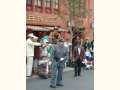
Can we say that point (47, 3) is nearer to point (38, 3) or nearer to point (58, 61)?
point (38, 3)

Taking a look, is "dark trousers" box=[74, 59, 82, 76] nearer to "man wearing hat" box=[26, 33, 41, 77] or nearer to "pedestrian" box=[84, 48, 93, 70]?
"man wearing hat" box=[26, 33, 41, 77]

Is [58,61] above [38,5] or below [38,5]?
below

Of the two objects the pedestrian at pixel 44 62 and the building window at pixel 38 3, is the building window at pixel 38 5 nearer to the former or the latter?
the building window at pixel 38 3

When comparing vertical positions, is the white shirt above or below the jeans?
above

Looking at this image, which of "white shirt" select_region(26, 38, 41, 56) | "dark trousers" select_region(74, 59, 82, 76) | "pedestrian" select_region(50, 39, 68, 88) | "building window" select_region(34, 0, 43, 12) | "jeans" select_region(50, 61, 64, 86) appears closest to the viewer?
"pedestrian" select_region(50, 39, 68, 88)

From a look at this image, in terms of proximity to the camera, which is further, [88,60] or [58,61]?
[88,60]

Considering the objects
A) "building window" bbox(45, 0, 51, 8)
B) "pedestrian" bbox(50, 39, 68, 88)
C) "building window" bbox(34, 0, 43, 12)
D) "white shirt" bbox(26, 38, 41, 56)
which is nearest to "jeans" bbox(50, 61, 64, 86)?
"pedestrian" bbox(50, 39, 68, 88)

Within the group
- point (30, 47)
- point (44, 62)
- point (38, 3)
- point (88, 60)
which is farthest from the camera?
point (38, 3)

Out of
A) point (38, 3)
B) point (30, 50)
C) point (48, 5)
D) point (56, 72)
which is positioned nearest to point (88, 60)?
point (30, 50)

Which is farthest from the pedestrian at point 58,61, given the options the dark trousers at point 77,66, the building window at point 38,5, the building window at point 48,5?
the building window at point 48,5
